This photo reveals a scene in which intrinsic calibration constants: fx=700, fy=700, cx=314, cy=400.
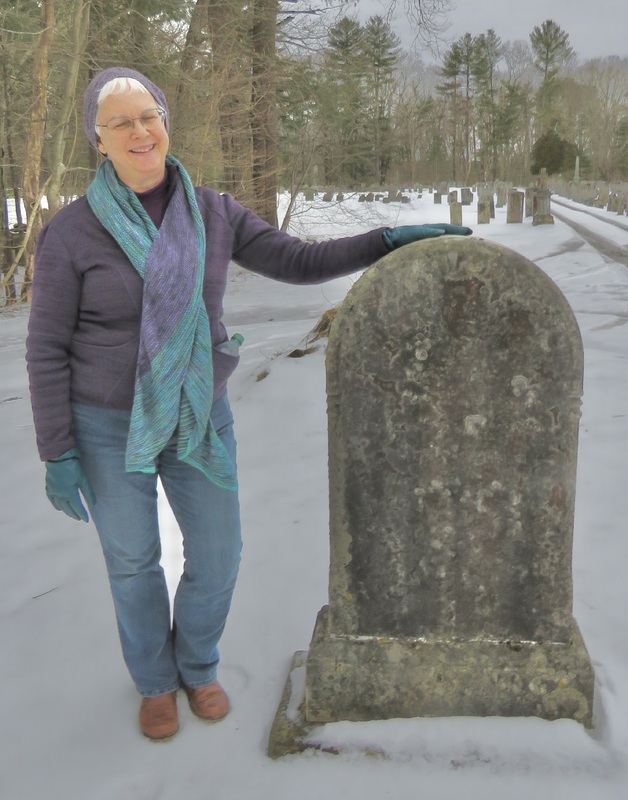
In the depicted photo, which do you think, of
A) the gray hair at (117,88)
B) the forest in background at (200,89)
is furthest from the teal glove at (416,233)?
the forest in background at (200,89)

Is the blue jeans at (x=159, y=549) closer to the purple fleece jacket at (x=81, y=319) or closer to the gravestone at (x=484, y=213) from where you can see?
the purple fleece jacket at (x=81, y=319)

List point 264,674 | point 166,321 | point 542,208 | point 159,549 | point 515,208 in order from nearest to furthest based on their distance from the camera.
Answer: point 166,321 → point 159,549 → point 264,674 → point 542,208 → point 515,208

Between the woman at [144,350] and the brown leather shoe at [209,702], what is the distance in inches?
0.6

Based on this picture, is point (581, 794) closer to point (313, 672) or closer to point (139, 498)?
point (313, 672)

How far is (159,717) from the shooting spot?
2191 mm

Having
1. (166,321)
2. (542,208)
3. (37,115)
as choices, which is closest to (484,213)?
(542,208)

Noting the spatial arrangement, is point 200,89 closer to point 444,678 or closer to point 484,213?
point 484,213

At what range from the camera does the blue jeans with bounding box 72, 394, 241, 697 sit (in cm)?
200

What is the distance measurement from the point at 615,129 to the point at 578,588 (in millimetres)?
52532

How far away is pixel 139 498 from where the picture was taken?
79.6 inches

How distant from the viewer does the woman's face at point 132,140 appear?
1.91m

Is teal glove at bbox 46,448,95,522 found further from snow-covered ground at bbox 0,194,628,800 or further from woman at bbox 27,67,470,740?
snow-covered ground at bbox 0,194,628,800

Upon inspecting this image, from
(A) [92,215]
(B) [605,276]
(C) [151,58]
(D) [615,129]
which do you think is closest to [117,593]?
(A) [92,215]

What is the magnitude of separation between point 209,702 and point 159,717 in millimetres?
160
